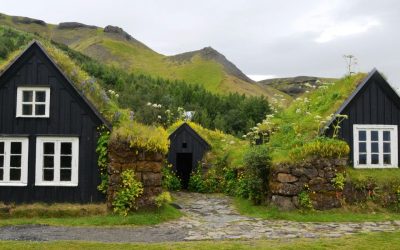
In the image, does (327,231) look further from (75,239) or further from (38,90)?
(38,90)

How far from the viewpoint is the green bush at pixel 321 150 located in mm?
16438

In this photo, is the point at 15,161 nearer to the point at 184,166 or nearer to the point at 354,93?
the point at 354,93

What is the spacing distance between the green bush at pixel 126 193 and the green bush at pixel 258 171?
467cm

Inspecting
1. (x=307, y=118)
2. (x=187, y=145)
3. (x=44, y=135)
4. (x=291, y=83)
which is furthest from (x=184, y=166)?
(x=291, y=83)

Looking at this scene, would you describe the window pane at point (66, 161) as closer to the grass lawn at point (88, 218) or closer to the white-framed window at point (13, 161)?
the white-framed window at point (13, 161)

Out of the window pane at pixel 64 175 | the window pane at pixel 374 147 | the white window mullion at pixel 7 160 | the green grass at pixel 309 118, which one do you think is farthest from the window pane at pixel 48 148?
the window pane at pixel 374 147

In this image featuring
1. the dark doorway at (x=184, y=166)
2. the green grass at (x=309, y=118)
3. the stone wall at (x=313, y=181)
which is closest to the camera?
the stone wall at (x=313, y=181)

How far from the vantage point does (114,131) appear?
15375mm

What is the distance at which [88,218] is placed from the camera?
14.9 metres

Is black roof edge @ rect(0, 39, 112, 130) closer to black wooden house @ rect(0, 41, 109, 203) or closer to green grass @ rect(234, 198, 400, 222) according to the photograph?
black wooden house @ rect(0, 41, 109, 203)

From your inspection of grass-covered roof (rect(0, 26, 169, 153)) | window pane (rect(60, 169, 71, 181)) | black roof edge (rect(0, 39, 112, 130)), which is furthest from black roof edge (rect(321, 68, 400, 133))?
window pane (rect(60, 169, 71, 181))

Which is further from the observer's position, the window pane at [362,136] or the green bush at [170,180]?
the green bush at [170,180]

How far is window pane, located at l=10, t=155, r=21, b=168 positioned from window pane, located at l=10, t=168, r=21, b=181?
13 centimetres

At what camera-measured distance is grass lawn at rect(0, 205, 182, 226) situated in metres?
14.3
